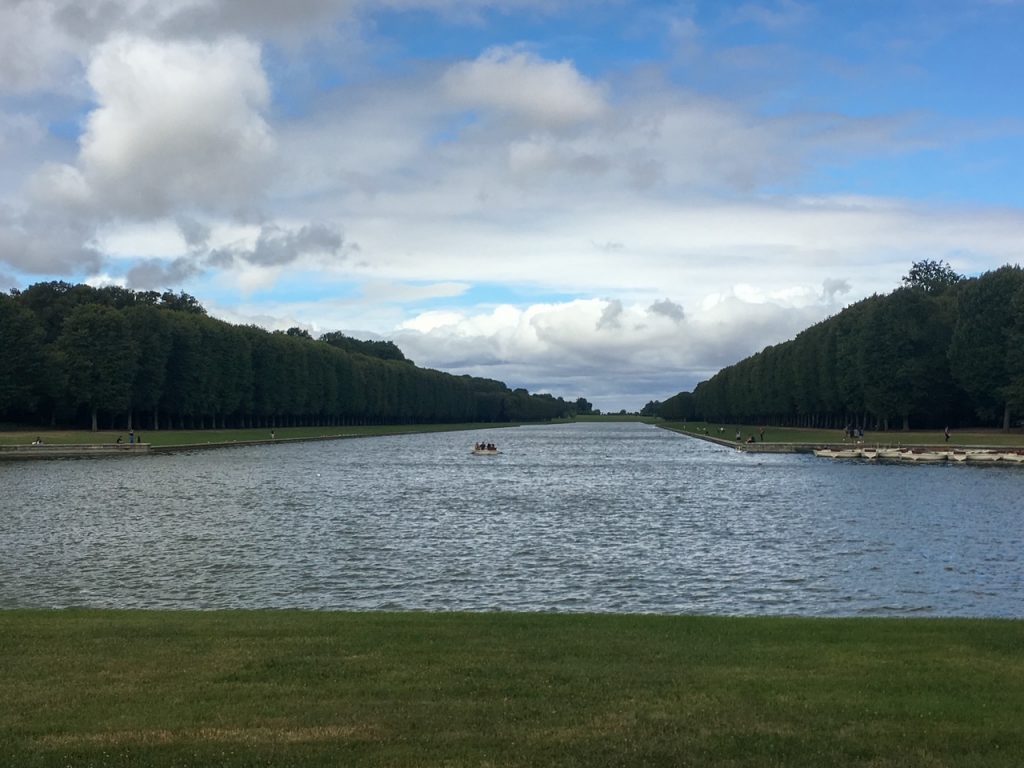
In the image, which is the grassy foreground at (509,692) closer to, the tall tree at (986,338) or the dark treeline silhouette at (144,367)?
the tall tree at (986,338)

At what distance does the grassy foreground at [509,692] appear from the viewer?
855cm

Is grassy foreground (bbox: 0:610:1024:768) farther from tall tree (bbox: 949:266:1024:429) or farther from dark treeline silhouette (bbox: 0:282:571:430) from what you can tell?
dark treeline silhouette (bbox: 0:282:571:430)

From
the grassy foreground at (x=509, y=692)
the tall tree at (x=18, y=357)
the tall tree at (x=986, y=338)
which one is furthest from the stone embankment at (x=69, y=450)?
the tall tree at (x=986, y=338)

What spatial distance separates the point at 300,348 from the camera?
142125 mm

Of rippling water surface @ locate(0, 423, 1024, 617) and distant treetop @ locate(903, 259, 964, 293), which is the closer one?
rippling water surface @ locate(0, 423, 1024, 617)

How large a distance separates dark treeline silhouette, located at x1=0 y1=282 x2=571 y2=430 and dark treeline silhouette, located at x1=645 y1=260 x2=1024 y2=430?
65.2 m

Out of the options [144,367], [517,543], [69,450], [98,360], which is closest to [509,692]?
[517,543]

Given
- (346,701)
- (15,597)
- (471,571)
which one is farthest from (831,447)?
(346,701)

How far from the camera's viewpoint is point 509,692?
1035cm

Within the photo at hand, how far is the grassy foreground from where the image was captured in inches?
336

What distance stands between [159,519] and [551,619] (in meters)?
23.0

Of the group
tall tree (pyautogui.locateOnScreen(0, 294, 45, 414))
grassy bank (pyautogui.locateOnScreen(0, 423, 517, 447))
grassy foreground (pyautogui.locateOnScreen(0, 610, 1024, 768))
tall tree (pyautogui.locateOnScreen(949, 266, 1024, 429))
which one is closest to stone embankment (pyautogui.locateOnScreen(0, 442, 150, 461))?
grassy bank (pyautogui.locateOnScreen(0, 423, 517, 447))

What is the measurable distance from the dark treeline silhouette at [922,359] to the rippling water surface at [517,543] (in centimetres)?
3844

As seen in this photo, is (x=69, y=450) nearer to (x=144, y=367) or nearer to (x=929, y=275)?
(x=144, y=367)
